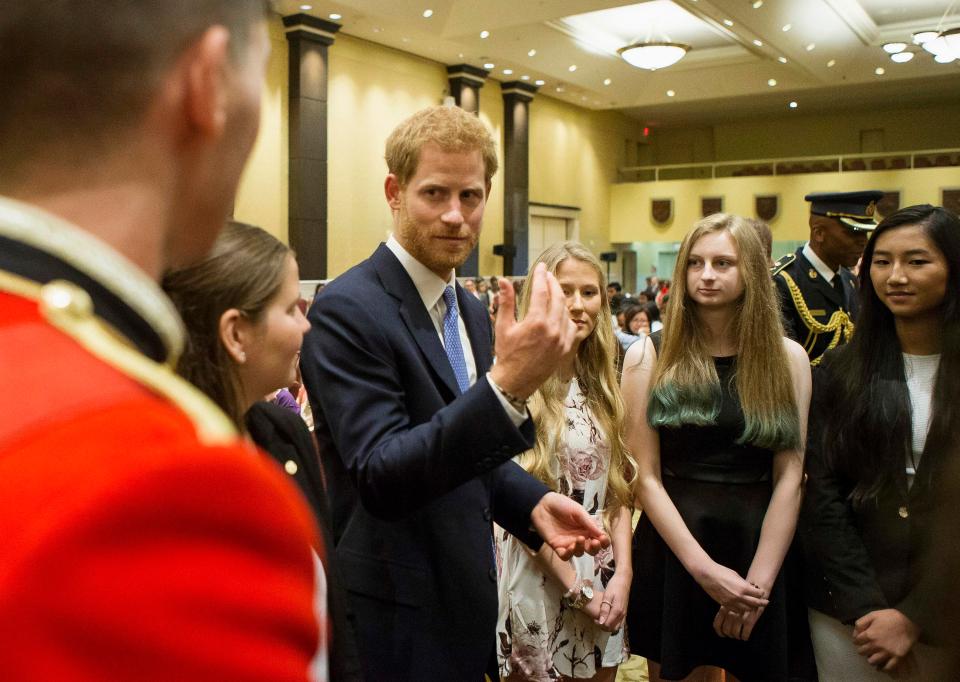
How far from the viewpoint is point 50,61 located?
0.56 m

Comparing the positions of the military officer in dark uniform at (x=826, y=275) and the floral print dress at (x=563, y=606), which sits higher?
the military officer in dark uniform at (x=826, y=275)

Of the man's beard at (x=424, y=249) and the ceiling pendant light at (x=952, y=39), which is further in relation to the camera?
the ceiling pendant light at (x=952, y=39)

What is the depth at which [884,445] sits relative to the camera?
2.42 meters

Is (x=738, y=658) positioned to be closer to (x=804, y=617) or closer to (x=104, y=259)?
(x=804, y=617)

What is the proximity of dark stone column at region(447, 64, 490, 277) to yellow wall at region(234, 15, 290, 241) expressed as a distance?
162 inches

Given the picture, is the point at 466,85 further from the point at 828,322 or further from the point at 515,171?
the point at 828,322

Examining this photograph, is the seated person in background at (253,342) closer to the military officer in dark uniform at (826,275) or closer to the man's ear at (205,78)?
the man's ear at (205,78)

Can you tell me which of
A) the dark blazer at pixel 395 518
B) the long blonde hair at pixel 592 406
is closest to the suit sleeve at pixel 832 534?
the long blonde hair at pixel 592 406

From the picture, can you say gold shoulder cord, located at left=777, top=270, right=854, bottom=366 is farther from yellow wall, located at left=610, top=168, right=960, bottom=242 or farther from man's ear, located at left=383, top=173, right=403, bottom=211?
yellow wall, located at left=610, top=168, right=960, bottom=242

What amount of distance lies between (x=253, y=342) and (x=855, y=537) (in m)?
1.90

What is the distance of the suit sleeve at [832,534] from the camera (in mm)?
2371

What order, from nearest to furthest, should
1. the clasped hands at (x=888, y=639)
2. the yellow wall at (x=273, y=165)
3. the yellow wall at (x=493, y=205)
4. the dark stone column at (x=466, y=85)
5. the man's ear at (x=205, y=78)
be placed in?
the man's ear at (x=205, y=78) → the clasped hands at (x=888, y=639) → the yellow wall at (x=273, y=165) → the dark stone column at (x=466, y=85) → the yellow wall at (x=493, y=205)

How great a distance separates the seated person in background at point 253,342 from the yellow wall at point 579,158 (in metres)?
18.9

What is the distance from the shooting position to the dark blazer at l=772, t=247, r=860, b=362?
417cm
